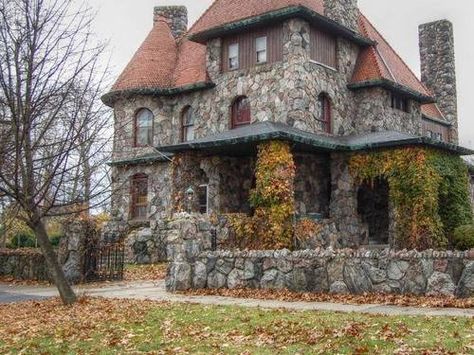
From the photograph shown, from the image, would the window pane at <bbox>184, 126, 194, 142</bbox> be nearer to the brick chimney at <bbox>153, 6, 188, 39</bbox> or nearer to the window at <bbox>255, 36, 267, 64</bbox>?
the window at <bbox>255, 36, 267, 64</bbox>

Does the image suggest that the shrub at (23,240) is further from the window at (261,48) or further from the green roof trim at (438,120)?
the green roof trim at (438,120)

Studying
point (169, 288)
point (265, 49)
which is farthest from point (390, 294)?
point (265, 49)

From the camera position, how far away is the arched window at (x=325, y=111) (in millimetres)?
23109

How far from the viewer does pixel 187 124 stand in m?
27.0

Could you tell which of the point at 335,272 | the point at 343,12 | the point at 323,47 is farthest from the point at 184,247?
the point at 343,12

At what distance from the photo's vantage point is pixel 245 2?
81.4 feet

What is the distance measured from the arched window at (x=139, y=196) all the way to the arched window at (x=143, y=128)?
170cm

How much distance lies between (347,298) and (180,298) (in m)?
3.73

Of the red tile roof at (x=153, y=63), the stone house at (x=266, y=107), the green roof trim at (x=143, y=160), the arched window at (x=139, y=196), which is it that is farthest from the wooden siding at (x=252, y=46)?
the arched window at (x=139, y=196)

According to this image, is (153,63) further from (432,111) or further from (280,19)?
(432,111)

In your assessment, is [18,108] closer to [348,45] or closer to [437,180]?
[437,180]

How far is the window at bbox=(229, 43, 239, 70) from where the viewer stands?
23.9 metres

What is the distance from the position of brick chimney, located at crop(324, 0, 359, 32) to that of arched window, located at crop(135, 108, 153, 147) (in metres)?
9.56

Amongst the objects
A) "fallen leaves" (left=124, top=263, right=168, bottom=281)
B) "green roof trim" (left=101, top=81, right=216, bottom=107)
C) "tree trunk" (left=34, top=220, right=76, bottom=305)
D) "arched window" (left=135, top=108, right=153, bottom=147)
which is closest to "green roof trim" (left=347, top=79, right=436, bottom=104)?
"green roof trim" (left=101, top=81, right=216, bottom=107)
